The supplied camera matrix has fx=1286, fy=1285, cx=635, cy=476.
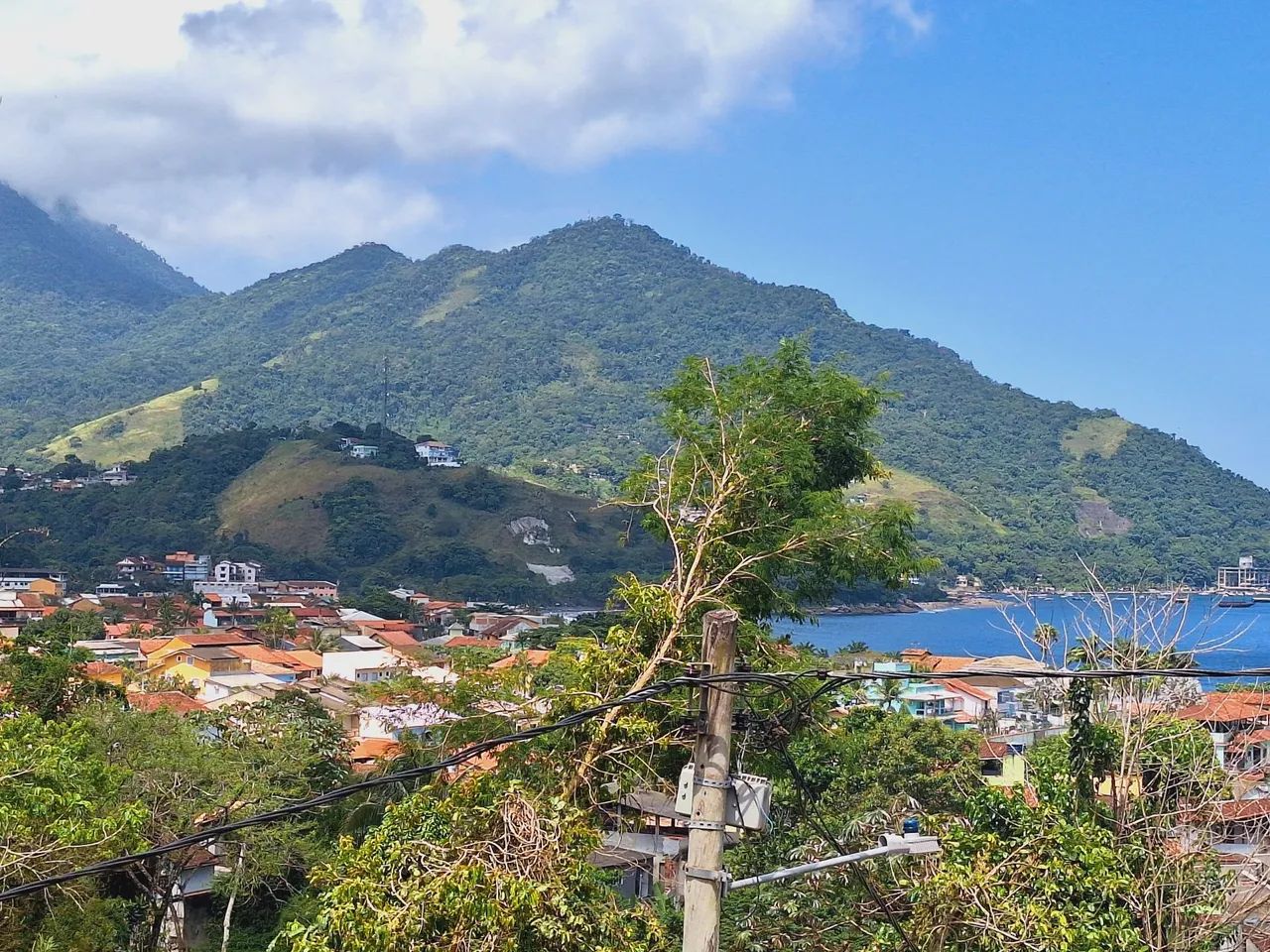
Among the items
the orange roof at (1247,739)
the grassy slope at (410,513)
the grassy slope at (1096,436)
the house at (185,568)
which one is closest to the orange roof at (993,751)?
the orange roof at (1247,739)

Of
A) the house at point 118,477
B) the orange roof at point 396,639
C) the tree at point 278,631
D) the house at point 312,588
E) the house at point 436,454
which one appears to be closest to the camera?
the orange roof at point 396,639

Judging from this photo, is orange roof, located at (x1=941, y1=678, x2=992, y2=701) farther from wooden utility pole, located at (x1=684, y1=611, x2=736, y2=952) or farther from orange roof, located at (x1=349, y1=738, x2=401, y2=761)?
wooden utility pole, located at (x1=684, y1=611, x2=736, y2=952)

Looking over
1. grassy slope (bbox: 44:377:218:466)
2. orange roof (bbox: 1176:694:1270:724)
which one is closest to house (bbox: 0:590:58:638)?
orange roof (bbox: 1176:694:1270:724)

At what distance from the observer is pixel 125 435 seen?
13175 centimetres

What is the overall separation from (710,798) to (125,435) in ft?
452

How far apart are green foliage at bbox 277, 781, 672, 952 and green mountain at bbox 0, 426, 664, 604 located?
261 feet

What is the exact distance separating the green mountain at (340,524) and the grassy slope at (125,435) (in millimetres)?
20569

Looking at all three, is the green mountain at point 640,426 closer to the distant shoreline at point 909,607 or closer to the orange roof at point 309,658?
the distant shoreline at point 909,607

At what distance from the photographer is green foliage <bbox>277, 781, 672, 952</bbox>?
19.2ft

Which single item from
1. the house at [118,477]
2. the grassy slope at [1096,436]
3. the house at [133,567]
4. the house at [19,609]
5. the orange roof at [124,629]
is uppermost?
the grassy slope at [1096,436]

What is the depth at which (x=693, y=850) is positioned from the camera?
443 cm

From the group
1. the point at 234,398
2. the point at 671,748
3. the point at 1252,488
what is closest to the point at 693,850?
the point at 671,748

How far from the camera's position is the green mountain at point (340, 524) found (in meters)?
89.6

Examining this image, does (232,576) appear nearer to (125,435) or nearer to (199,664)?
(199,664)
